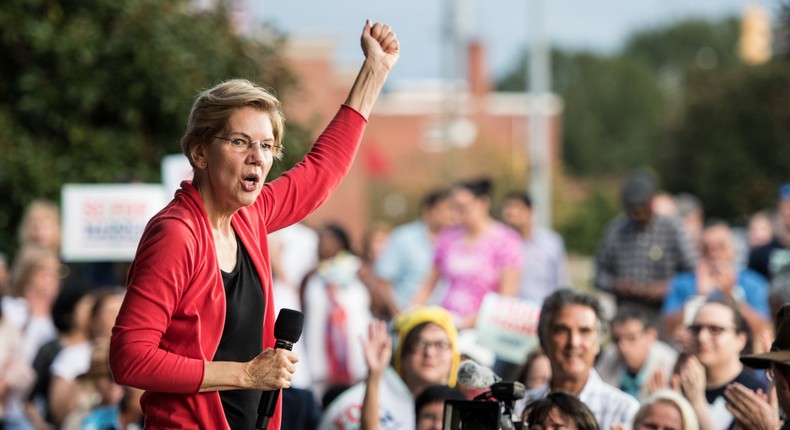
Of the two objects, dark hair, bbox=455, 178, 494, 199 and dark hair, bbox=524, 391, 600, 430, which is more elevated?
dark hair, bbox=455, 178, 494, 199

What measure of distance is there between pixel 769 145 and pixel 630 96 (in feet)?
144

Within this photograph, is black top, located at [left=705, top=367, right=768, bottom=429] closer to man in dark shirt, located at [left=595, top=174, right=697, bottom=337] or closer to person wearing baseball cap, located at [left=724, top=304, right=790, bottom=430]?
person wearing baseball cap, located at [left=724, top=304, right=790, bottom=430]

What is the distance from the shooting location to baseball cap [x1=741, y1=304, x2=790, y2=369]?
4.95 metres

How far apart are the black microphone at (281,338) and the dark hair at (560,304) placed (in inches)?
116

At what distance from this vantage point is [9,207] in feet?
44.9

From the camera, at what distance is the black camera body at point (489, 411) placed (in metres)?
4.89

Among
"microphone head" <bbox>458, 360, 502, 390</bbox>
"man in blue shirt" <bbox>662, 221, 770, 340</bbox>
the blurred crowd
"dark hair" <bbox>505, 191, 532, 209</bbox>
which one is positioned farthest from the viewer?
"dark hair" <bbox>505, 191, 532, 209</bbox>

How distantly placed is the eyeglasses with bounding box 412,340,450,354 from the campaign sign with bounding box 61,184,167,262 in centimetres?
411

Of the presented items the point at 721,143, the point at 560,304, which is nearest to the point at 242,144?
the point at 560,304

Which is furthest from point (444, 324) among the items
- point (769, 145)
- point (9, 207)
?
point (769, 145)

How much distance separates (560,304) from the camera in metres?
7.00

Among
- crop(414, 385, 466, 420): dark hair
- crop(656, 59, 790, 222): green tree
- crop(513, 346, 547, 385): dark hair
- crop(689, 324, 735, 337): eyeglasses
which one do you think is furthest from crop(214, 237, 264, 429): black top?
crop(656, 59, 790, 222): green tree

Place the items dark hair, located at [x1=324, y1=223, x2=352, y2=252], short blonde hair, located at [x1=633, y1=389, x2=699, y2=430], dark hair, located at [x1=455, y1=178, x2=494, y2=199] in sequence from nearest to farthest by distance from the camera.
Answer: short blonde hair, located at [x1=633, y1=389, x2=699, y2=430], dark hair, located at [x1=455, y1=178, x2=494, y2=199], dark hair, located at [x1=324, y1=223, x2=352, y2=252]

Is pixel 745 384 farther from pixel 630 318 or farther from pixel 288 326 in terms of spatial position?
pixel 288 326
